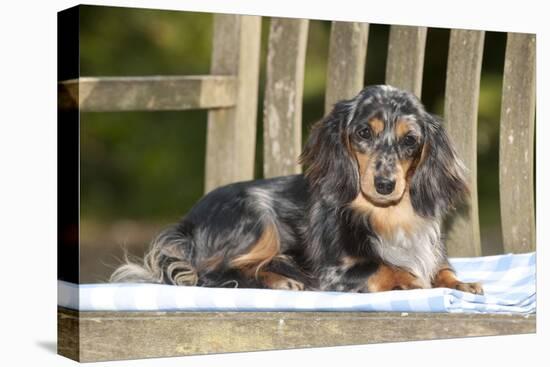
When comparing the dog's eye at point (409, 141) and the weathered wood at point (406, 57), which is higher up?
the weathered wood at point (406, 57)

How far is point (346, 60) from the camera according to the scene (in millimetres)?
5969

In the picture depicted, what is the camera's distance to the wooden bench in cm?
546

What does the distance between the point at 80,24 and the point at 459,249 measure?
8.61 ft

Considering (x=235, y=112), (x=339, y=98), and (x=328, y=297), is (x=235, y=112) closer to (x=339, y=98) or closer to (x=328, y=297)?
(x=339, y=98)

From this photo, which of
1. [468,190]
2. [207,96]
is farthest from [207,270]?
Result: [468,190]

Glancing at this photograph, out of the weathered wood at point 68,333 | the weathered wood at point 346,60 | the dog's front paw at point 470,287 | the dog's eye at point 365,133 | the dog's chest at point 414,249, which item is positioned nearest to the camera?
the weathered wood at point 68,333

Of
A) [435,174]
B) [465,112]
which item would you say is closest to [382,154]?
[435,174]

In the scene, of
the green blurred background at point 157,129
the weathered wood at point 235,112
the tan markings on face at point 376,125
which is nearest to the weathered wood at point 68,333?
the green blurred background at point 157,129

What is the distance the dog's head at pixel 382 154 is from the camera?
208 inches

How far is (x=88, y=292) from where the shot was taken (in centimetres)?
489

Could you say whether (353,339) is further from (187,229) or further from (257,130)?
(257,130)

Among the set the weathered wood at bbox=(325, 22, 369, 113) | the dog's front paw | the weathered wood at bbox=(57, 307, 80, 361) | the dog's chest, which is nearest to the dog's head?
the dog's chest

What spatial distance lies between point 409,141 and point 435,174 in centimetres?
28

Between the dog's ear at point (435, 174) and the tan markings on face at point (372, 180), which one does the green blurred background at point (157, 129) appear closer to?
the dog's ear at point (435, 174)
